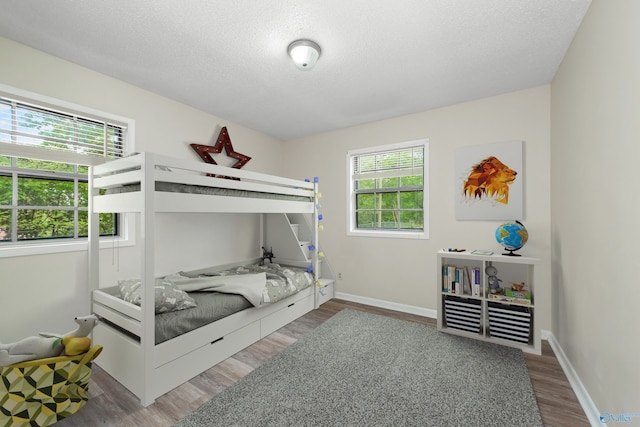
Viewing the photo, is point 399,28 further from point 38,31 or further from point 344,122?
point 38,31

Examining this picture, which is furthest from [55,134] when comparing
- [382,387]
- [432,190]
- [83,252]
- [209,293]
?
[432,190]

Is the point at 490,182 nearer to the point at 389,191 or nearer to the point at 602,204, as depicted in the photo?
the point at 389,191

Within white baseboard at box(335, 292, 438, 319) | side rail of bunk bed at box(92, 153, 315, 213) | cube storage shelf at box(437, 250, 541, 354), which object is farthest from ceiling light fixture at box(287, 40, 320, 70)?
white baseboard at box(335, 292, 438, 319)

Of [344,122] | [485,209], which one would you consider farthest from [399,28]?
[485,209]

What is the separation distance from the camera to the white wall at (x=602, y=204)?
3.99 ft

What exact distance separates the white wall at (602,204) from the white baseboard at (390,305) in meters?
1.19

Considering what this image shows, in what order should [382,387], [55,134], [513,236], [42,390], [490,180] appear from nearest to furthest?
[42,390]
[382,387]
[55,134]
[513,236]
[490,180]

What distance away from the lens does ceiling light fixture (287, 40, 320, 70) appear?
190 centimetres

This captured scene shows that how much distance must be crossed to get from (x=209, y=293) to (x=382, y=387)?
1665mm

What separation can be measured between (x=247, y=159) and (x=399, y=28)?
8.33 ft

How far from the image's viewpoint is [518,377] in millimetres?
1934

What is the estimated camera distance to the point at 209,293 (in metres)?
2.45

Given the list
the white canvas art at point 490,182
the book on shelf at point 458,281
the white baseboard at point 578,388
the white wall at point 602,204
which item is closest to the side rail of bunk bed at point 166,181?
the book on shelf at point 458,281

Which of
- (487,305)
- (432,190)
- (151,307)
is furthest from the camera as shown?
(432,190)
